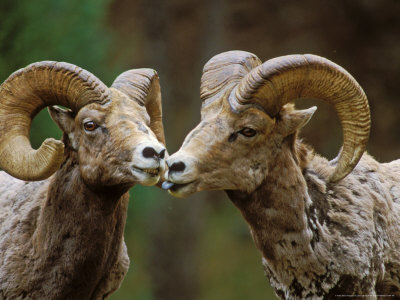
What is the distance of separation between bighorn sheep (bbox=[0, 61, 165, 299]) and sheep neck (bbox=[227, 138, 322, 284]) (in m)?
1.22

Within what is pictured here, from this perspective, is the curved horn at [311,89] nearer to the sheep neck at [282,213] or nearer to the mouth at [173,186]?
the sheep neck at [282,213]

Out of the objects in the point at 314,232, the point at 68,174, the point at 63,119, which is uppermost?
the point at 63,119

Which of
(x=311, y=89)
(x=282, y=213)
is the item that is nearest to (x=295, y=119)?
(x=311, y=89)

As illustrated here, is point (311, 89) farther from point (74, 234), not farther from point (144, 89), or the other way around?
point (74, 234)

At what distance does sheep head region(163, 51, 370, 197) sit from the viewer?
8.27 meters

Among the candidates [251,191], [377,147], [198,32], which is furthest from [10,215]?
[198,32]

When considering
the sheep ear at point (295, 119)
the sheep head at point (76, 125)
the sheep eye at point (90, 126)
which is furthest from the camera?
the sheep eye at point (90, 126)

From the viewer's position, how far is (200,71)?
22.1 m

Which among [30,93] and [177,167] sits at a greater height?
[30,93]

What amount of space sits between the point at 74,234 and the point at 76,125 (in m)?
1.07

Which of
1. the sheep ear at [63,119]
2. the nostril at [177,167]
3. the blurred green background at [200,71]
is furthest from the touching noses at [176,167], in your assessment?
the blurred green background at [200,71]

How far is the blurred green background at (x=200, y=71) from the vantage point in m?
21.9

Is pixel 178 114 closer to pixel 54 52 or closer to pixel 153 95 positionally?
pixel 54 52

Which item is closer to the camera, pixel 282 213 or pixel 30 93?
pixel 282 213
